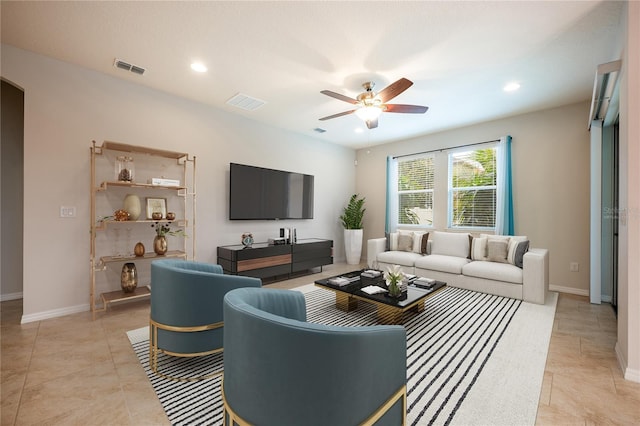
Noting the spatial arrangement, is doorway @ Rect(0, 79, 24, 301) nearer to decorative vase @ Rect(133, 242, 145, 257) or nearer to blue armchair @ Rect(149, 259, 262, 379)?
decorative vase @ Rect(133, 242, 145, 257)

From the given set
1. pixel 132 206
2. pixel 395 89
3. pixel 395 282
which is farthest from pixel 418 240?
pixel 132 206

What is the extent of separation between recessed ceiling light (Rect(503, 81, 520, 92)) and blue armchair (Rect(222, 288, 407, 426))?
12.2 feet

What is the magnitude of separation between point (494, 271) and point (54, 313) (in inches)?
213

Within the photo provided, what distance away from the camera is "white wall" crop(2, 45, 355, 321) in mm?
2855

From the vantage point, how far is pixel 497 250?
4.05 meters

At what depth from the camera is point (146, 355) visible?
2199 mm

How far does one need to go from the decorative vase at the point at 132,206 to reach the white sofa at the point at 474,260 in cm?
308

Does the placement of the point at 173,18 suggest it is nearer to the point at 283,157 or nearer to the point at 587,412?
the point at 283,157

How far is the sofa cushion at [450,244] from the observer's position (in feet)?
14.8

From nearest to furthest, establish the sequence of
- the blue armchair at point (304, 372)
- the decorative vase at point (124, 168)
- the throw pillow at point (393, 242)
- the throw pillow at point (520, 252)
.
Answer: the blue armchair at point (304, 372), the decorative vase at point (124, 168), the throw pillow at point (520, 252), the throw pillow at point (393, 242)

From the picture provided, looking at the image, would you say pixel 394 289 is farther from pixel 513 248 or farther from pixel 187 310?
pixel 513 248

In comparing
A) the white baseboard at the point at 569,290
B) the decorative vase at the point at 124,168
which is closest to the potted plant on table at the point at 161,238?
the decorative vase at the point at 124,168

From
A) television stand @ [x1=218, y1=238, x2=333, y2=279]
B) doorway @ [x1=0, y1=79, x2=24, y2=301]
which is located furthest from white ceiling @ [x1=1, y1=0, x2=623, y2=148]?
television stand @ [x1=218, y1=238, x2=333, y2=279]

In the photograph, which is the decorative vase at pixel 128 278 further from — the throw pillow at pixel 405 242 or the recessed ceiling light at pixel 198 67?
the throw pillow at pixel 405 242
